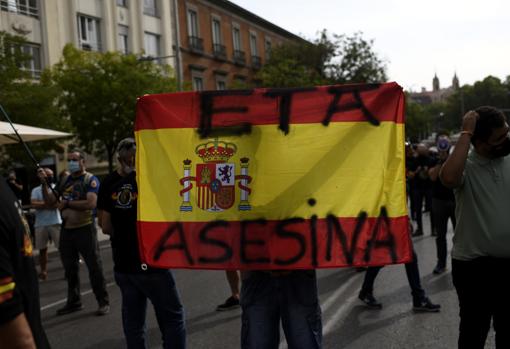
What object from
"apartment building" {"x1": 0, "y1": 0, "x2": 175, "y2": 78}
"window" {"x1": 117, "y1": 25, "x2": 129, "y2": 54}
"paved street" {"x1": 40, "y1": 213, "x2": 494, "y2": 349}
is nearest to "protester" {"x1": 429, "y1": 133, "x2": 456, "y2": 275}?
"paved street" {"x1": 40, "y1": 213, "x2": 494, "y2": 349}

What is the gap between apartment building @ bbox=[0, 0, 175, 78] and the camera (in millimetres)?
24422

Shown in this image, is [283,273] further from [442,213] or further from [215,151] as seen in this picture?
[442,213]

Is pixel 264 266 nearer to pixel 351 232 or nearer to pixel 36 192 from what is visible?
pixel 351 232

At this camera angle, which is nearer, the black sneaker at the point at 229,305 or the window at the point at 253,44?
the black sneaker at the point at 229,305

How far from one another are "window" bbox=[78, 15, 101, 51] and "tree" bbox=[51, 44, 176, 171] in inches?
210

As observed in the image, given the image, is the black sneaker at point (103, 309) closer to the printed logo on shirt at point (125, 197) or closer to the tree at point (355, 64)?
the printed logo on shirt at point (125, 197)

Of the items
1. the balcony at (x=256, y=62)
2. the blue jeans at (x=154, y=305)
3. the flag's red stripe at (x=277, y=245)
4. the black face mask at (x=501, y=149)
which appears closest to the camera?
the flag's red stripe at (x=277, y=245)

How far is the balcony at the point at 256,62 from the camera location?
4475 cm

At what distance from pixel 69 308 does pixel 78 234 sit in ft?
2.98

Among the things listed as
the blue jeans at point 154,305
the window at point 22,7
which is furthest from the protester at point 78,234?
the window at point 22,7

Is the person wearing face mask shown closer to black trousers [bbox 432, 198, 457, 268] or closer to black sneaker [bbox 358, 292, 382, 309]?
black sneaker [bbox 358, 292, 382, 309]

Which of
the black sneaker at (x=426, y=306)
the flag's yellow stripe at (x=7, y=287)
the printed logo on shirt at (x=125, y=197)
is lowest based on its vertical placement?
the black sneaker at (x=426, y=306)

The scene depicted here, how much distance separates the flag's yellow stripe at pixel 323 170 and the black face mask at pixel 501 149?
66 cm

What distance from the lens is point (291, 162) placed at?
342 centimetres
